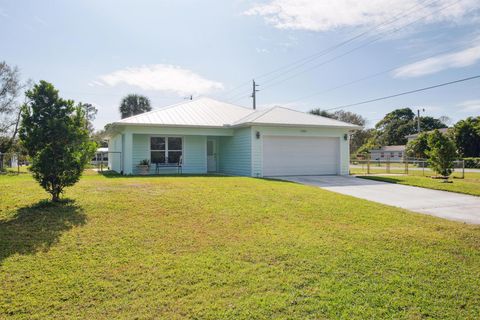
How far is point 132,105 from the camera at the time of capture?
130 feet

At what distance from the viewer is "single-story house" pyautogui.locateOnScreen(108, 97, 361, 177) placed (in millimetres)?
16219

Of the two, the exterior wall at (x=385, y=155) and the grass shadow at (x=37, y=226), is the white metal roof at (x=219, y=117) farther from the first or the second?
the exterior wall at (x=385, y=155)

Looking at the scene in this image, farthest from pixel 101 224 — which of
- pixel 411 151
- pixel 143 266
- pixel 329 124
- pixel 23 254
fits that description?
pixel 411 151

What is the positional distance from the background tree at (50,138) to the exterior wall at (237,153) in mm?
9508

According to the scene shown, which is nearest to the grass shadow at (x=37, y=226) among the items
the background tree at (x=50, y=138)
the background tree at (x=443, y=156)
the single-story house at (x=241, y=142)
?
the background tree at (x=50, y=138)

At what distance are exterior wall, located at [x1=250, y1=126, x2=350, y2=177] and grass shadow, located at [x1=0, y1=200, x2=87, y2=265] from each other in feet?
32.0

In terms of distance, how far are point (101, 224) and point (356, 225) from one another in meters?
4.97

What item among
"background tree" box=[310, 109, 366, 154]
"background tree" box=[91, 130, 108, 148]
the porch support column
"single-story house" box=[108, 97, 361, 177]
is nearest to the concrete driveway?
"single-story house" box=[108, 97, 361, 177]

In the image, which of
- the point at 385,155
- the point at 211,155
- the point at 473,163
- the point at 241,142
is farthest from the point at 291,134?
the point at 385,155

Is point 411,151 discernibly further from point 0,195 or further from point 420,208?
point 0,195

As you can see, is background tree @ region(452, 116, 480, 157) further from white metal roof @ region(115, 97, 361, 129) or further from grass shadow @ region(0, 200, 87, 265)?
grass shadow @ region(0, 200, 87, 265)

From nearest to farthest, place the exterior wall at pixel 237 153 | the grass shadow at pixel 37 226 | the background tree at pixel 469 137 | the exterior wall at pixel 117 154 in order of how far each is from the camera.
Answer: the grass shadow at pixel 37 226
the exterior wall at pixel 237 153
the exterior wall at pixel 117 154
the background tree at pixel 469 137

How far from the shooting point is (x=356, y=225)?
672cm

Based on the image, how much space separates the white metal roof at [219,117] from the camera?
16.4 meters
